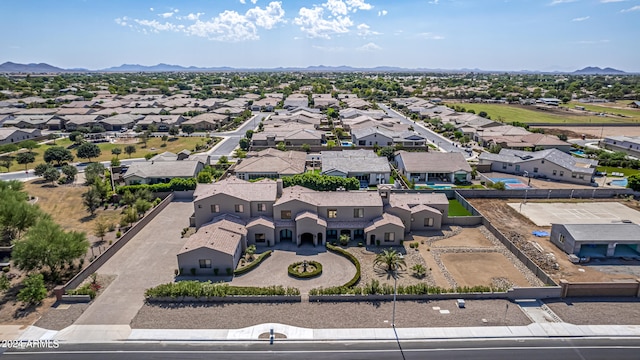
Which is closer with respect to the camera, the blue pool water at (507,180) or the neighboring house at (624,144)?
the blue pool water at (507,180)

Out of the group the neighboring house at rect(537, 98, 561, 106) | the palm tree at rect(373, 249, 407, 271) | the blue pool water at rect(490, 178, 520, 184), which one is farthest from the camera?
the neighboring house at rect(537, 98, 561, 106)

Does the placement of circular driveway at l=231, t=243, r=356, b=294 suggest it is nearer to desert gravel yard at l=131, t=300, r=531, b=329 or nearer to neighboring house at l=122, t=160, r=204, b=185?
desert gravel yard at l=131, t=300, r=531, b=329

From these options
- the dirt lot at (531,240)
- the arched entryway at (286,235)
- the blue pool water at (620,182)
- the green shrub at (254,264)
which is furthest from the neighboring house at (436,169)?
the green shrub at (254,264)

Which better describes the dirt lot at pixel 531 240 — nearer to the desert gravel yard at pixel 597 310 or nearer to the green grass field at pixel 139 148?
the desert gravel yard at pixel 597 310

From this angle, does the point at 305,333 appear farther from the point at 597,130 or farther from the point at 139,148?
the point at 597,130

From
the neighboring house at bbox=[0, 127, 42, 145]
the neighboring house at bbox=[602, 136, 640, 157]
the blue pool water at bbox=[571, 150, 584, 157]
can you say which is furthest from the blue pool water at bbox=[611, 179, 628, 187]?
the neighboring house at bbox=[0, 127, 42, 145]

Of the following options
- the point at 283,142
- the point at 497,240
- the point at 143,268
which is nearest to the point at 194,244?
the point at 143,268
